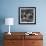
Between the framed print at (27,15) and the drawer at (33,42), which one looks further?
the framed print at (27,15)

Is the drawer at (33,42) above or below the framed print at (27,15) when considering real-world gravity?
below

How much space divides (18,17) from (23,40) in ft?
3.04

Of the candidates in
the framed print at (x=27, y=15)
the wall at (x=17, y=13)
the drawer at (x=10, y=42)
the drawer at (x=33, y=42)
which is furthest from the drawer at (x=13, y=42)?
the framed print at (x=27, y=15)

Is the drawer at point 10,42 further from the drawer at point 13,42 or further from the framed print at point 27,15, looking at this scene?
the framed print at point 27,15

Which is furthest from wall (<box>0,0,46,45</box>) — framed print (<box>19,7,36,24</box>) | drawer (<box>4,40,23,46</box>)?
drawer (<box>4,40,23,46</box>)

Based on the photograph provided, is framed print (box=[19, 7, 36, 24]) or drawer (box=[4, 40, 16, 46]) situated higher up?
framed print (box=[19, 7, 36, 24])

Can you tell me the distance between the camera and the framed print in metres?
4.57

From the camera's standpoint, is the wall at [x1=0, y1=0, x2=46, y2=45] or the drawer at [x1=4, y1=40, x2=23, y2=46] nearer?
the drawer at [x1=4, y1=40, x2=23, y2=46]

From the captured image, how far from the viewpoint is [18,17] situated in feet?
15.0

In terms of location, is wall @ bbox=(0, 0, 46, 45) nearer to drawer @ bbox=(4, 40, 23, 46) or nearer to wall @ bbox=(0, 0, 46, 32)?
wall @ bbox=(0, 0, 46, 32)

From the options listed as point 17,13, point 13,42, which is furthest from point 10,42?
point 17,13

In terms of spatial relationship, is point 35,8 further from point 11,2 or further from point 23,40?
point 23,40

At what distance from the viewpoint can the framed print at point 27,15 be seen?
4.57 meters

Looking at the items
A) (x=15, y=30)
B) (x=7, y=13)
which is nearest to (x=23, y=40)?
(x=15, y=30)
